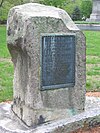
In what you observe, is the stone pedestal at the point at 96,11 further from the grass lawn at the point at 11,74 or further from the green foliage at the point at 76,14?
the grass lawn at the point at 11,74

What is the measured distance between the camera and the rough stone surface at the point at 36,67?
18.6 ft

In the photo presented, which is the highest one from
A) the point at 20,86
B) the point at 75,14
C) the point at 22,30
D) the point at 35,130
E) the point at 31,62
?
the point at 22,30

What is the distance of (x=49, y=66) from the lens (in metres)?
5.92

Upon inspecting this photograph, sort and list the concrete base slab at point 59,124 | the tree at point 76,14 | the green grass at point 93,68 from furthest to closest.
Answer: the tree at point 76,14 → the green grass at point 93,68 → the concrete base slab at point 59,124

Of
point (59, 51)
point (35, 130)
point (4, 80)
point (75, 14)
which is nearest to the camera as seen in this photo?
point (35, 130)

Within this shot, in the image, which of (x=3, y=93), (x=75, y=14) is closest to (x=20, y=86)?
(x=3, y=93)

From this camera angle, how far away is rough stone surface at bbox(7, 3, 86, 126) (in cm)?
567

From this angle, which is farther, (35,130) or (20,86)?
(20,86)

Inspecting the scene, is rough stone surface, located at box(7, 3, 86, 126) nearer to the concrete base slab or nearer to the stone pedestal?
the concrete base slab

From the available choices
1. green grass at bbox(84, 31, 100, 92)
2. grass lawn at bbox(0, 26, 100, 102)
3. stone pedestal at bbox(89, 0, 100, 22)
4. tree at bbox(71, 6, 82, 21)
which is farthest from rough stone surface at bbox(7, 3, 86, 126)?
tree at bbox(71, 6, 82, 21)

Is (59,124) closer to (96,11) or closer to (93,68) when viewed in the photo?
(93,68)

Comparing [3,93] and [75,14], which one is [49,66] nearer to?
[3,93]

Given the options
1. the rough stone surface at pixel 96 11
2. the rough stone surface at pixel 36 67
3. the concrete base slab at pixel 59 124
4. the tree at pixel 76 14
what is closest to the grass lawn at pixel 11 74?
the concrete base slab at pixel 59 124

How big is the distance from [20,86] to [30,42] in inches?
35.0
